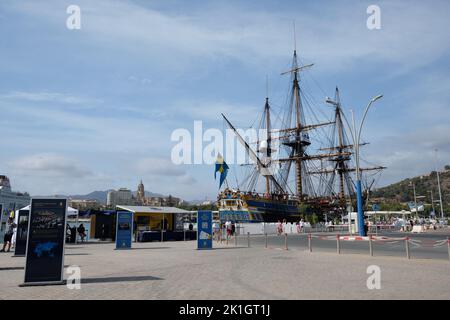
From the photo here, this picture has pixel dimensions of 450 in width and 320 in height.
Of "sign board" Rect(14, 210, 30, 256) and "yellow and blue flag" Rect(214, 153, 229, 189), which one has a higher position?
"yellow and blue flag" Rect(214, 153, 229, 189)

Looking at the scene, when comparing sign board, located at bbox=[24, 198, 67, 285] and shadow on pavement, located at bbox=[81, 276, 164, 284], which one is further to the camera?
shadow on pavement, located at bbox=[81, 276, 164, 284]

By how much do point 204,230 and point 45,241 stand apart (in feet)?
40.1

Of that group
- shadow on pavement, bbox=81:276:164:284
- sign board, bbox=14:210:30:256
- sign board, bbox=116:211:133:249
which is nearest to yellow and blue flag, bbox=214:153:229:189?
sign board, bbox=116:211:133:249

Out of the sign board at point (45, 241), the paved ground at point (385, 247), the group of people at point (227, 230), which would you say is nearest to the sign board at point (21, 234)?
the sign board at point (45, 241)

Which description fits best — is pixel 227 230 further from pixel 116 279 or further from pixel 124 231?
pixel 116 279

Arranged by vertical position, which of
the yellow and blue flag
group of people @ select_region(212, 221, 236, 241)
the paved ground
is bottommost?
the paved ground

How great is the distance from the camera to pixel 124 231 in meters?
21.1

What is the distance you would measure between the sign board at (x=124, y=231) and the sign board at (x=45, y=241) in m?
11.8

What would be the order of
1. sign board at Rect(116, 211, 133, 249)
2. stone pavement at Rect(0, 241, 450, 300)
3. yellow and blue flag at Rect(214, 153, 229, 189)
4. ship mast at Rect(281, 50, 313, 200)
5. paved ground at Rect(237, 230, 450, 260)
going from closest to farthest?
stone pavement at Rect(0, 241, 450, 300) < paved ground at Rect(237, 230, 450, 260) < sign board at Rect(116, 211, 133, 249) < yellow and blue flag at Rect(214, 153, 229, 189) < ship mast at Rect(281, 50, 313, 200)

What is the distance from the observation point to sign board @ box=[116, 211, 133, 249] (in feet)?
68.8

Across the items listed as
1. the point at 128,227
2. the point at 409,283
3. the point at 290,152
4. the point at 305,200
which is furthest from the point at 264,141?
the point at 409,283

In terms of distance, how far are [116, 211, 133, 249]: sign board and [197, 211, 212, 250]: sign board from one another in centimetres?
403

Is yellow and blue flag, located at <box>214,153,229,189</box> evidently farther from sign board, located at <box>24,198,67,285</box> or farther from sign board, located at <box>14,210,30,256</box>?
sign board, located at <box>24,198,67,285</box>
